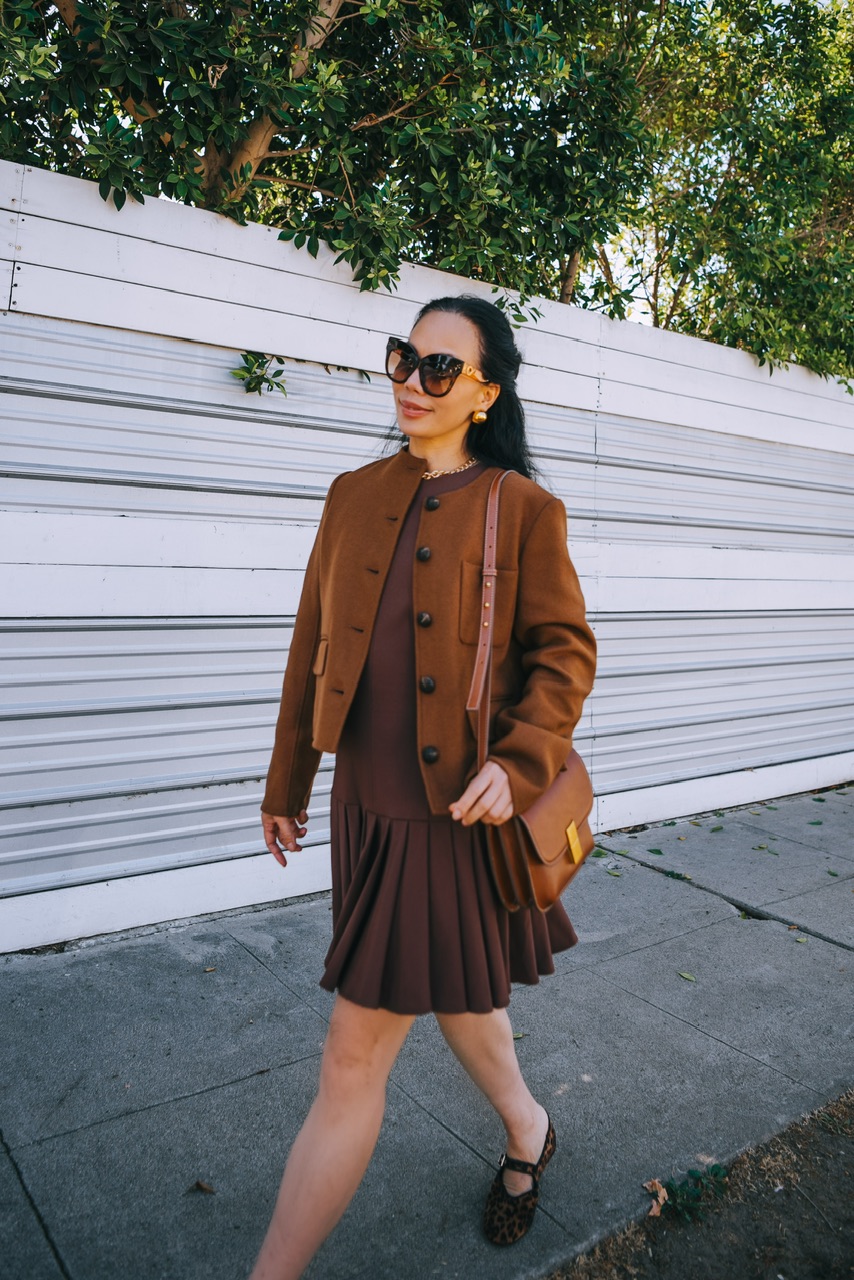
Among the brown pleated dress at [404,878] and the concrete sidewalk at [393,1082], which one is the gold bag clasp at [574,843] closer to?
the brown pleated dress at [404,878]

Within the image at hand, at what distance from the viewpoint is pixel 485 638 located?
198 centimetres

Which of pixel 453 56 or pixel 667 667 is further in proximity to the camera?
pixel 667 667

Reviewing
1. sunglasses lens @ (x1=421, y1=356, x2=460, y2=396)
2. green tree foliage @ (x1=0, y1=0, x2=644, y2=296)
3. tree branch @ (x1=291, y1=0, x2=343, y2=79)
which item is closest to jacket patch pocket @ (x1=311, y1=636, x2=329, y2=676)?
sunglasses lens @ (x1=421, y1=356, x2=460, y2=396)

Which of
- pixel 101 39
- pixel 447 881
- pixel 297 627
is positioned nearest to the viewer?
pixel 447 881

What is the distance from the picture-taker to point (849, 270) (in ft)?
20.3

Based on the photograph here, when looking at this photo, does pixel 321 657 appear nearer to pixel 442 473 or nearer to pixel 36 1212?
pixel 442 473

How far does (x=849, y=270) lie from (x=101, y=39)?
183 inches

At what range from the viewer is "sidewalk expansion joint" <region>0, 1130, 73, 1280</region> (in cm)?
214

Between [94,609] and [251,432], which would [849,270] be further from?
[94,609]

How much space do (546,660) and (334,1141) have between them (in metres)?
1.03

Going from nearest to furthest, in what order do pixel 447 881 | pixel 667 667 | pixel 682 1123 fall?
pixel 447 881
pixel 682 1123
pixel 667 667

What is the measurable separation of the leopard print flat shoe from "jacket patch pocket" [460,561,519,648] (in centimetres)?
131

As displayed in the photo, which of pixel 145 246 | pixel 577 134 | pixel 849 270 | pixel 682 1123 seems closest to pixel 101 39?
pixel 145 246

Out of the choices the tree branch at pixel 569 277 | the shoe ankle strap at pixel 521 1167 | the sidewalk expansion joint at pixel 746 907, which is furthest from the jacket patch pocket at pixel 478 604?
the tree branch at pixel 569 277
